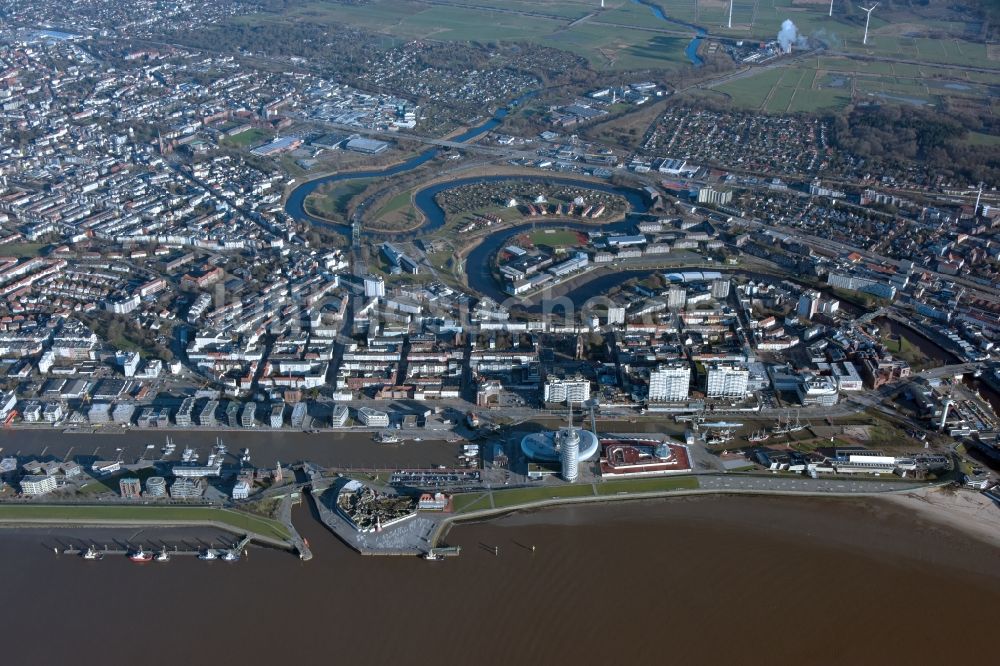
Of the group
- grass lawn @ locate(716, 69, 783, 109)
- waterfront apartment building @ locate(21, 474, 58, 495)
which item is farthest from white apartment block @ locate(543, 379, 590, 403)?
grass lawn @ locate(716, 69, 783, 109)

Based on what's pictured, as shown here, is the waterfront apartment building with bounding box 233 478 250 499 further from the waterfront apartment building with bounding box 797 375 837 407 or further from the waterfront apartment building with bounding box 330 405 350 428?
the waterfront apartment building with bounding box 797 375 837 407

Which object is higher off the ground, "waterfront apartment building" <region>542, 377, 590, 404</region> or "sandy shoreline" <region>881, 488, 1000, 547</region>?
"waterfront apartment building" <region>542, 377, 590, 404</region>

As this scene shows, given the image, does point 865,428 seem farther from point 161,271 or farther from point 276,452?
point 161,271

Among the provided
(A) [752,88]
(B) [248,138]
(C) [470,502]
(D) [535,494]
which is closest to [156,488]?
(C) [470,502]

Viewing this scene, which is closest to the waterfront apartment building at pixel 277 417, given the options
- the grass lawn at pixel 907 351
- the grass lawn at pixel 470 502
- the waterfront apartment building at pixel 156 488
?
the waterfront apartment building at pixel 156 488

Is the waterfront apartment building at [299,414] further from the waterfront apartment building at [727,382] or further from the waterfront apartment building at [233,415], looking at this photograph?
the waterfront apartment building at [727,382]

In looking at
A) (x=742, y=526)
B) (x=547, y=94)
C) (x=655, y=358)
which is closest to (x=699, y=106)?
(x=547, y=94)

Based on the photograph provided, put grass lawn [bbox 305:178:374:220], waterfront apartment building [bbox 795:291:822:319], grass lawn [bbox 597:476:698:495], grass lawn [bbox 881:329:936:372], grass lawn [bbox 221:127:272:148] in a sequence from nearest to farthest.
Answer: grass lawn [bbox 597:476:698:495] < grass lawn [bbox 881:329:936:372] < waterfront apartment building [bbox 795:291:822:319] < grass lawn [bbox 305:178:374:220] < grass lawn [bbox 221:127:272:148]

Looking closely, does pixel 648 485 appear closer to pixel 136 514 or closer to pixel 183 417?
pixel 136 514
